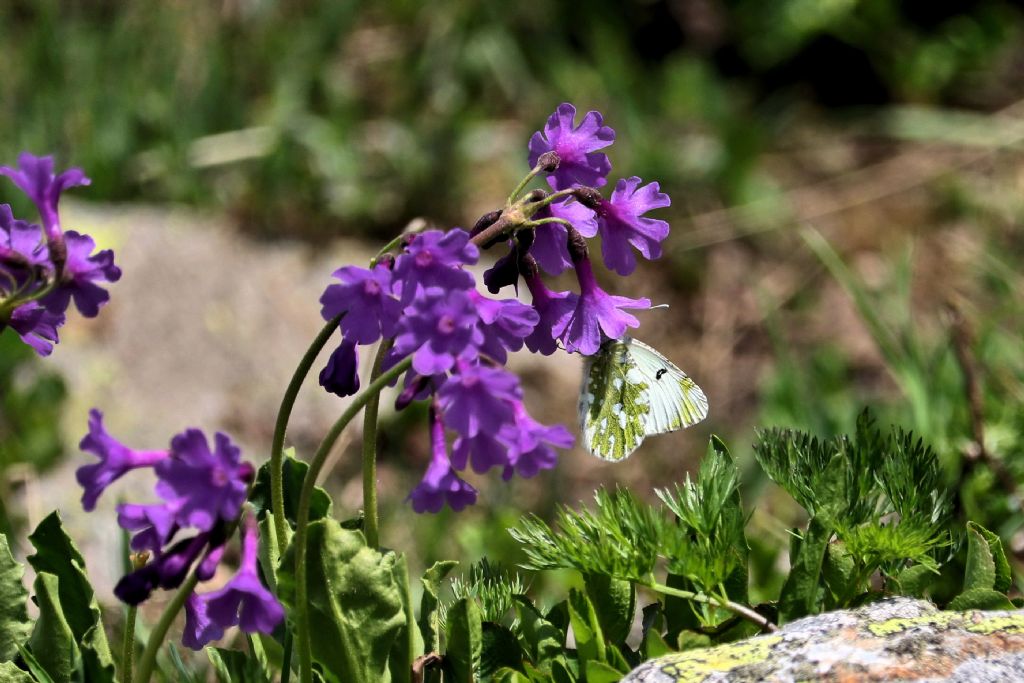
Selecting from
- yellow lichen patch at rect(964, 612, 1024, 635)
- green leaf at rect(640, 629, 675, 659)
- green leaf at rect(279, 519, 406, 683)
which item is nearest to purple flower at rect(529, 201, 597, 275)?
green leaf at rect(279, 519, 406, 683)

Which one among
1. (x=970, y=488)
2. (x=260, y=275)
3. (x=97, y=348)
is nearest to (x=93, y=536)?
(x=97, y=348)

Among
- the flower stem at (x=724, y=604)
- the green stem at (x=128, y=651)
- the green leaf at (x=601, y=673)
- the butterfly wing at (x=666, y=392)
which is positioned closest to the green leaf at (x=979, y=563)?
the flower stem at (x=724, y=604)

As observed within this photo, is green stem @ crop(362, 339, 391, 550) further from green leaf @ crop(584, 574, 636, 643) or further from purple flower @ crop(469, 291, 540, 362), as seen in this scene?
green leaf @ crop(584, 574, 636, 643)

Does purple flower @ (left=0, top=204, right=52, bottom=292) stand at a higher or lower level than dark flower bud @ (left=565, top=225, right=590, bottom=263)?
higher

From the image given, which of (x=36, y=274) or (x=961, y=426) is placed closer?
(x=36, y=274)

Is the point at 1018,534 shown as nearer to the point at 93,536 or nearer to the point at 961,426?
the point at 961,426

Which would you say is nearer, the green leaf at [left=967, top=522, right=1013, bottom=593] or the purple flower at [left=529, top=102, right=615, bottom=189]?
the purple flower at [left=529, top=102, right=615, bottom=189]

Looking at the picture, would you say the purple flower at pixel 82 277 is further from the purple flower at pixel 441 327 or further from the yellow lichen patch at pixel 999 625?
the yellow lichen patch at pixel 999 625
